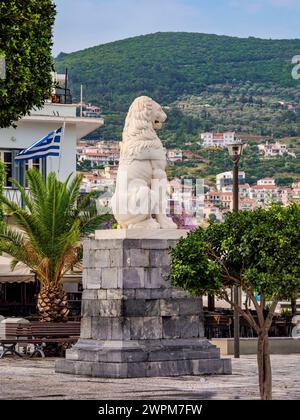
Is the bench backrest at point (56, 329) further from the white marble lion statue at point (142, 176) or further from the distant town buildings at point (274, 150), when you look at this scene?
the distant town buildings at point (274, 150)

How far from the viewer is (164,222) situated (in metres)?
23.0

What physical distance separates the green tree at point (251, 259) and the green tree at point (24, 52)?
4.76 meters

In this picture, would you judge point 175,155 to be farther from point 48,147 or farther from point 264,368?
point 264,368

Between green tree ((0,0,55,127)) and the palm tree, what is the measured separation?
1008 cm

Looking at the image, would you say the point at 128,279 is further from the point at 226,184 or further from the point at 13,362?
the point at 226,184

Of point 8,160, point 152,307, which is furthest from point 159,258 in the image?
point 8,160

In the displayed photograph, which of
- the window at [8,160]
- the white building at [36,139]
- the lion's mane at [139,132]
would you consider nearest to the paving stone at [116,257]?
the lion's mane at [139,132]

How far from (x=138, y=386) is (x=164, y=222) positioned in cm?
399

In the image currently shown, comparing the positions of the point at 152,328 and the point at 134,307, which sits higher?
the point at 134,307

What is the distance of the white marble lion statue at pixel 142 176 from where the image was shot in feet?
74.7

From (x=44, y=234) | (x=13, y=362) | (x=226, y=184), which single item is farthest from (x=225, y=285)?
(x=226, y=184)

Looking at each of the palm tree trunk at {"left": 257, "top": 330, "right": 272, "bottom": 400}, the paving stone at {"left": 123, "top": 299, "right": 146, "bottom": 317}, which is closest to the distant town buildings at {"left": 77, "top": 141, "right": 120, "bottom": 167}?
the paving stone at {"left": 123, "top": 299, "right": 146, "bottom": 317}

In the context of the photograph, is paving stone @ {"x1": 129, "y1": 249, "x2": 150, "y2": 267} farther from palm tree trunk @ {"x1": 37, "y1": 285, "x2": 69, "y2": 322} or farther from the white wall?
the white wall

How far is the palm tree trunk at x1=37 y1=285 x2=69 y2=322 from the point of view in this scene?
30.9m
